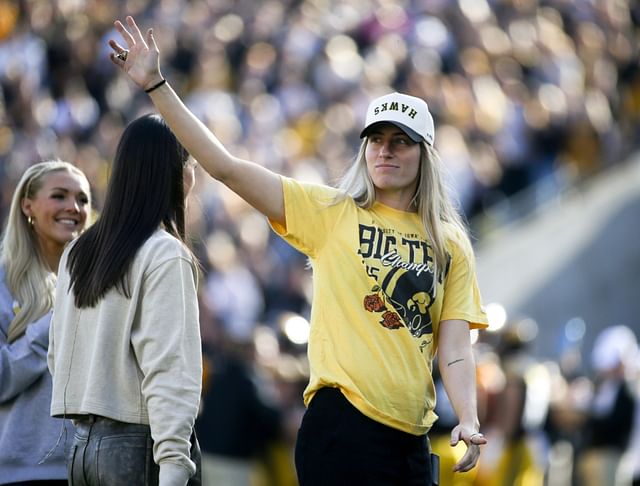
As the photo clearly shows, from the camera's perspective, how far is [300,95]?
18.4 metres

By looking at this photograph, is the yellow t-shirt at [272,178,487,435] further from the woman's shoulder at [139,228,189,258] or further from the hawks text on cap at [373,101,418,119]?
the woman's shoulder at [139,228,189,258]

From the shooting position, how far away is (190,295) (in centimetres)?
515

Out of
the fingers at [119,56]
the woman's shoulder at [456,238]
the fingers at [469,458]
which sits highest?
the fingers at [119,56]

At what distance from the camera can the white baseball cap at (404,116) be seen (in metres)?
5.61

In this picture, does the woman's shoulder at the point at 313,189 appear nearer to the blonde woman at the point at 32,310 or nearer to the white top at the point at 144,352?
the white top at the point at 144,352

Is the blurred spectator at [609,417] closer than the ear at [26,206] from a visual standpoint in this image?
No

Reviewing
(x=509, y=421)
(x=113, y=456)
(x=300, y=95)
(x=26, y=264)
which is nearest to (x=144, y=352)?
(x=113, y=456)

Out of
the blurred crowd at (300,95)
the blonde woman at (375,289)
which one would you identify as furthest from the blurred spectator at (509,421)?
the blonde woman at (375,289)

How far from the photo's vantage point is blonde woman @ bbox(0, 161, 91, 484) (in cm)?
560

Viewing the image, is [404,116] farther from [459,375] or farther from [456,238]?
[459,375]

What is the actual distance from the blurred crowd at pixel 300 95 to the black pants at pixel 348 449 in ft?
21.2

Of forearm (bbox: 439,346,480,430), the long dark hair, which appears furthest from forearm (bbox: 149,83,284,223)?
forearm (bbox: 439,346,480,430)

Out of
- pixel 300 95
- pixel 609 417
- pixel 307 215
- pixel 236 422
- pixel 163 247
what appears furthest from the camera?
pixel 300 95

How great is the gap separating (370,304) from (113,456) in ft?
3.52
